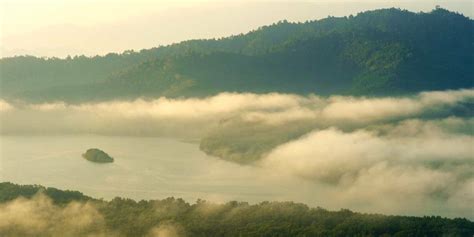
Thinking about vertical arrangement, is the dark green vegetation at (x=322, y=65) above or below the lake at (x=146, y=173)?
above

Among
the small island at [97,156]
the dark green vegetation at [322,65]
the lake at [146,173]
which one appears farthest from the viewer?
the dark green vegetation at [322,65]

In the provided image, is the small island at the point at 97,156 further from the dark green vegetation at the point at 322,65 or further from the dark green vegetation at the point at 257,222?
the dark green vegetation at the point at 257,222

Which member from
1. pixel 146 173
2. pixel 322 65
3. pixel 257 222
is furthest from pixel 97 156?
pixel 322 65

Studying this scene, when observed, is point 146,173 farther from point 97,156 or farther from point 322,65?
point 322,65

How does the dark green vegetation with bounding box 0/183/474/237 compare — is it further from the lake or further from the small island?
the small island

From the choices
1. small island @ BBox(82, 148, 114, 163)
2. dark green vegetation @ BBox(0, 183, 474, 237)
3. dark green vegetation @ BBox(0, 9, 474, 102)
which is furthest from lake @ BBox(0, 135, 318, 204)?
dark green vegetation @ BBox(0, 9, 474, 102)

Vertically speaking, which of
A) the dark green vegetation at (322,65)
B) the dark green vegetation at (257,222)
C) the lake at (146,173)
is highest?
the dark green vegetation at (322,65)

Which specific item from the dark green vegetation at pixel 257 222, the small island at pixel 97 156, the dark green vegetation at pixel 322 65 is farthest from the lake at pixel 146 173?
the dark green vegetation at pixel 322 65
